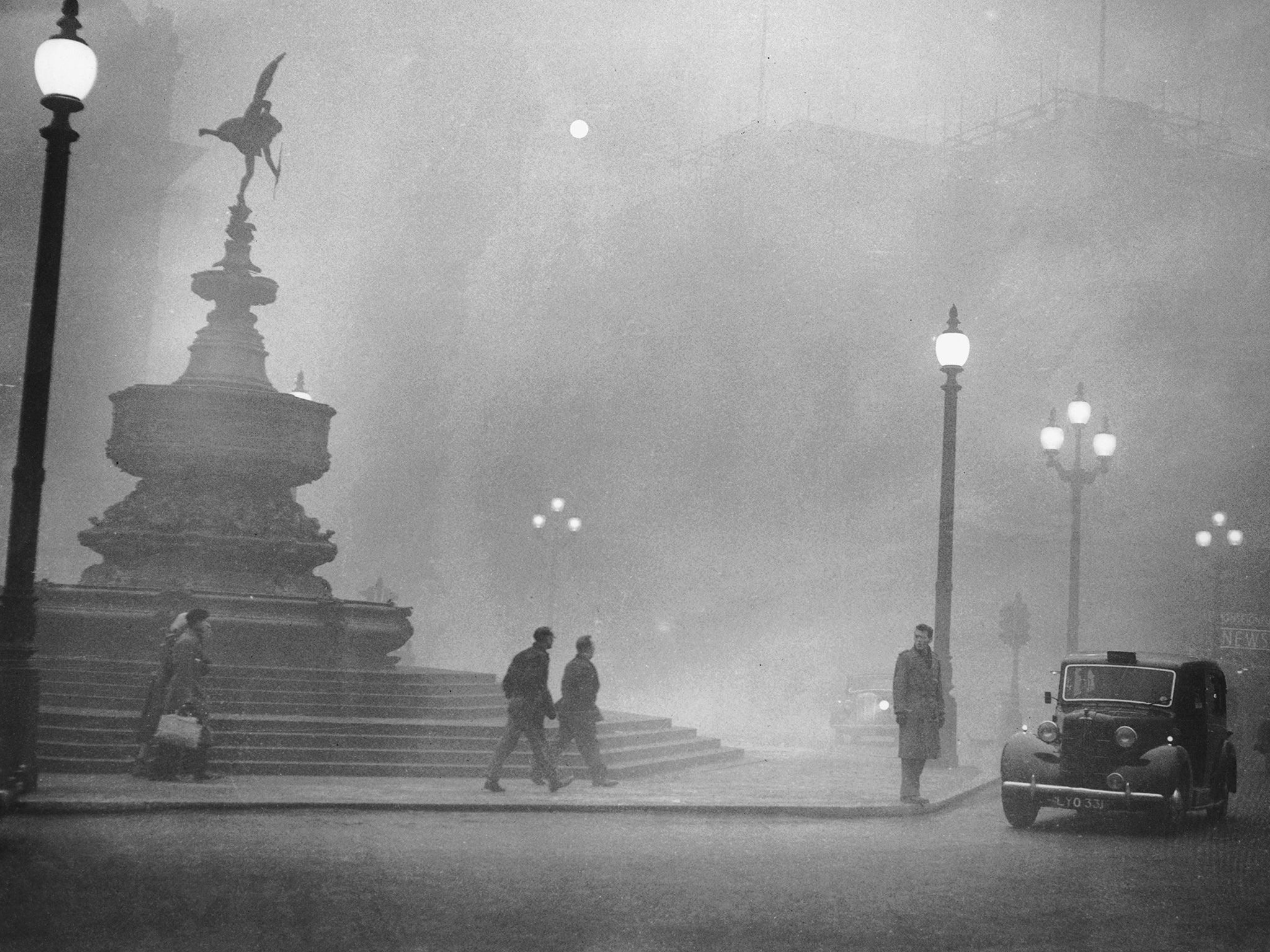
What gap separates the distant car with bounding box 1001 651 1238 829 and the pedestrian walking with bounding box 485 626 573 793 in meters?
4.36

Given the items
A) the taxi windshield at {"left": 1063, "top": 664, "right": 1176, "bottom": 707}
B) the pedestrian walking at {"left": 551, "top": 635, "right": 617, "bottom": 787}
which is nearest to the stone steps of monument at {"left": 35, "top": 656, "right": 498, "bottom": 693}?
the pedestrian walking at {"left": 551, "top": 635, "right": 617, "bottom": 787}

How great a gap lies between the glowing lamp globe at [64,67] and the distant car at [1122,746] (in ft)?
31.7

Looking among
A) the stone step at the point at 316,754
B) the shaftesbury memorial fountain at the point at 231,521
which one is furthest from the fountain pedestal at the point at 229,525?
the stone step at the point at 316,754

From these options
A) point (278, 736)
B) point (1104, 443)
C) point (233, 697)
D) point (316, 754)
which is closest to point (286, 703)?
point (233, 697)

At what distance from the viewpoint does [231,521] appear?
58.7ft

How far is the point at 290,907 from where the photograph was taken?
705 cm

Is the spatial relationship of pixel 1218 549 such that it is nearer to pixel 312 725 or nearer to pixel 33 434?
pixel 312 725

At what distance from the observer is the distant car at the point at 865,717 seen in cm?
2502

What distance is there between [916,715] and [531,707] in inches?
148

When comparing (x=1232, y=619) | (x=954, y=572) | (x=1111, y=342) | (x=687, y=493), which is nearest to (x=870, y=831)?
(x=1232, y=619)

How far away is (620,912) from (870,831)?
4.63 meters

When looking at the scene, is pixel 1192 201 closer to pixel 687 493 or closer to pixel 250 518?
pixel 687 493

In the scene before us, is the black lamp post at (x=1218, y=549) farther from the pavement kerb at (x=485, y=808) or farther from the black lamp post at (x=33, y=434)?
the black lamp post at (x=33, y=434)

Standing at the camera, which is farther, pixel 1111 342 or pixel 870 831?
pixel 1111 342
